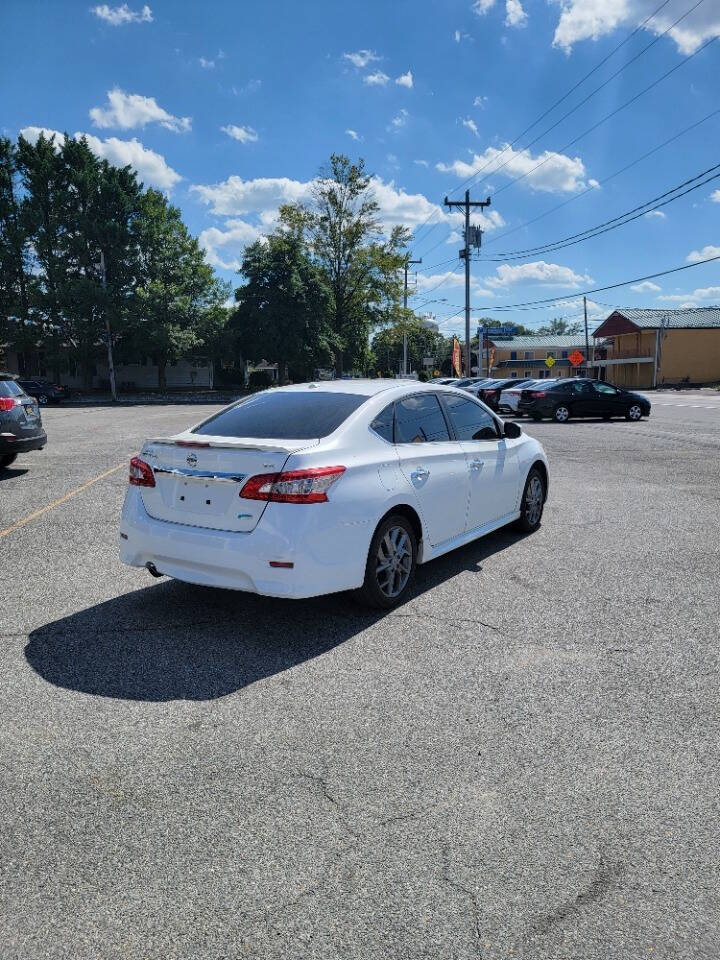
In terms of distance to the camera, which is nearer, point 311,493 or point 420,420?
point 311,493

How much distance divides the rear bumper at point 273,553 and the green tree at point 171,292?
4536 centimetres

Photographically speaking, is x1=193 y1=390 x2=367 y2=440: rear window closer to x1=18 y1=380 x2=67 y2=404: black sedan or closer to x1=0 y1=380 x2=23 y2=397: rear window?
x1=0 y1=380 x2=23 y2=397: rear window

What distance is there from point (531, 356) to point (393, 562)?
373 ft

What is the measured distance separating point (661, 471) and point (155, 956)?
37.6 ft

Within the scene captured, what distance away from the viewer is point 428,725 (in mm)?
3285

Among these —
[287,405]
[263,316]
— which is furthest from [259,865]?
[263,316]

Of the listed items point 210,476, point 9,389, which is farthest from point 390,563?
point 9,389

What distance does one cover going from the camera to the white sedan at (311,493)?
4160 mm

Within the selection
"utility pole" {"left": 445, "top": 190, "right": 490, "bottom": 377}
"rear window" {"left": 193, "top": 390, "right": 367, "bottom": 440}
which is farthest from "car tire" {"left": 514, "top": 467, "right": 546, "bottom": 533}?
"utility pole" {"left": 445, "top": 190, "right": 490, "bottom": 377}

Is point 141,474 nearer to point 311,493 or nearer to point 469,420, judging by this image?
point 311,493

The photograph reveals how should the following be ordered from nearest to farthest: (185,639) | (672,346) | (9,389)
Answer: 1. (185,639)
2. (9,389)
3. (672,346)

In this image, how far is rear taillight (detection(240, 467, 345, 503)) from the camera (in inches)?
163

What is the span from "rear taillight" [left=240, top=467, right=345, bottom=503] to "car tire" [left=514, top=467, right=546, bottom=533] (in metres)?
3.28

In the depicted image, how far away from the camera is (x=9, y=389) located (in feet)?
36.2
